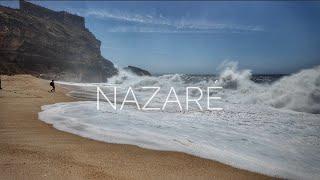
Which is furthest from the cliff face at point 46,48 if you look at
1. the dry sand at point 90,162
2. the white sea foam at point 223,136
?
the dry sand at point 90,162

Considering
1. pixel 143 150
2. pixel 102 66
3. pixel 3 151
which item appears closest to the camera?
pixel 3 151

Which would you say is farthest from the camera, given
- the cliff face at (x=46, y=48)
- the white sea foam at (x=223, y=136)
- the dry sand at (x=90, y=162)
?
the cliff face at (x=46, y=48)

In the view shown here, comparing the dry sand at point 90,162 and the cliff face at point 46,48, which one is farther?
the cliff face at point 46,48

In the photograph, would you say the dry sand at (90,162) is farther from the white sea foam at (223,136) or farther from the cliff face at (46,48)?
the cliff face at (46,48)

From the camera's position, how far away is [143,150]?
6.32 metres

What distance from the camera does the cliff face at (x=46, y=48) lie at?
5078cm

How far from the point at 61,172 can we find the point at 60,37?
61.6 metres

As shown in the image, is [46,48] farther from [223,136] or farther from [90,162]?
[90,162]

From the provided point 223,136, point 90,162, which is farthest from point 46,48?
point 90,162

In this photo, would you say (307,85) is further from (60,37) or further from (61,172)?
(60,37)

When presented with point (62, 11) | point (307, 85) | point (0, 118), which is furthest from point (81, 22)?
Answer: point (0, 118)

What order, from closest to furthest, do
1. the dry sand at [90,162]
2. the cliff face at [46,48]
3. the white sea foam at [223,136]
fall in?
the dry sand at [90,162] < the white sea foam at [223,136] < the cliff face at [46,48]

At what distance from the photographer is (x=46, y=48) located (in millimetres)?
57906

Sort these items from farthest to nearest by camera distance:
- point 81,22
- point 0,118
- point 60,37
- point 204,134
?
point 81,22
point 60,37
point 0,118
point 204,134
